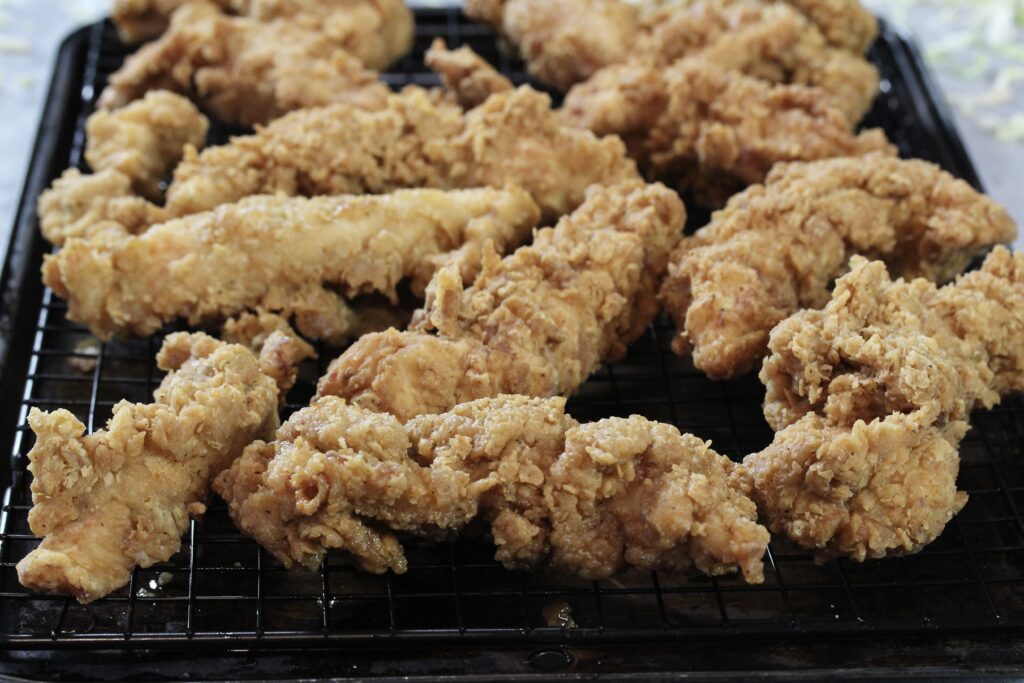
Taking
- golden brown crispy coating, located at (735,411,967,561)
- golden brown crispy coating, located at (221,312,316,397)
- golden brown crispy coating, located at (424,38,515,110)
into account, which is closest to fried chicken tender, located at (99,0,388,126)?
golden brown crispy coating, located at (424,38,515,110)

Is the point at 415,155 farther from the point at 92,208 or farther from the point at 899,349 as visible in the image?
the point at 899,349

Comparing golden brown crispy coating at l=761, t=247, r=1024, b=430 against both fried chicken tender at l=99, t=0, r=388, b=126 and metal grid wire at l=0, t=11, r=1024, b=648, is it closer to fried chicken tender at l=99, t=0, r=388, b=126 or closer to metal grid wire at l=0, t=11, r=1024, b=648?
metal grid wire at l=0, t=11, r=1024, b=648

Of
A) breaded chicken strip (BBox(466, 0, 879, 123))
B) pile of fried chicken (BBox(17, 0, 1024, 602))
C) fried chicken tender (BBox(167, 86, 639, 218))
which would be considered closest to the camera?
pile of fried chicken (BBox(17, 0, 1024, 602))

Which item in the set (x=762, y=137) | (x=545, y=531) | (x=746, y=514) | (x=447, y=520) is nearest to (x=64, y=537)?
(x=447, y=520)

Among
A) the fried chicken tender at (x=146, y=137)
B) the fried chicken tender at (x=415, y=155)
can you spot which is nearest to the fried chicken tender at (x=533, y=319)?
the fried chicken tender at (x=415, y=155)

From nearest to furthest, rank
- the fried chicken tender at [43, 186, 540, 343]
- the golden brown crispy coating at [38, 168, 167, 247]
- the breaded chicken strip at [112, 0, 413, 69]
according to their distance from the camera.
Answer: the fried chicken tender at [43, 186, 540, 343] < the golden brown crispy coating at [38, 168, 167, 247] < the breaded chicken strip at [112, 0, 413, 69]

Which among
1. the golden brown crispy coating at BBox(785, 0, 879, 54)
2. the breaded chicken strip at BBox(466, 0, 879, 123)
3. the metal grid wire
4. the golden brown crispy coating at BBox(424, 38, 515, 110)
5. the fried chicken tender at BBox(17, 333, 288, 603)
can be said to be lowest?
the metal grid wire

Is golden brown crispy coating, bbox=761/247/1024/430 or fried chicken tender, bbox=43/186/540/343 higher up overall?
golden brown crispy coating, bbox=761/247/1024/430

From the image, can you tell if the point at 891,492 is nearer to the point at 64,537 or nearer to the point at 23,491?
the point at 64,537
